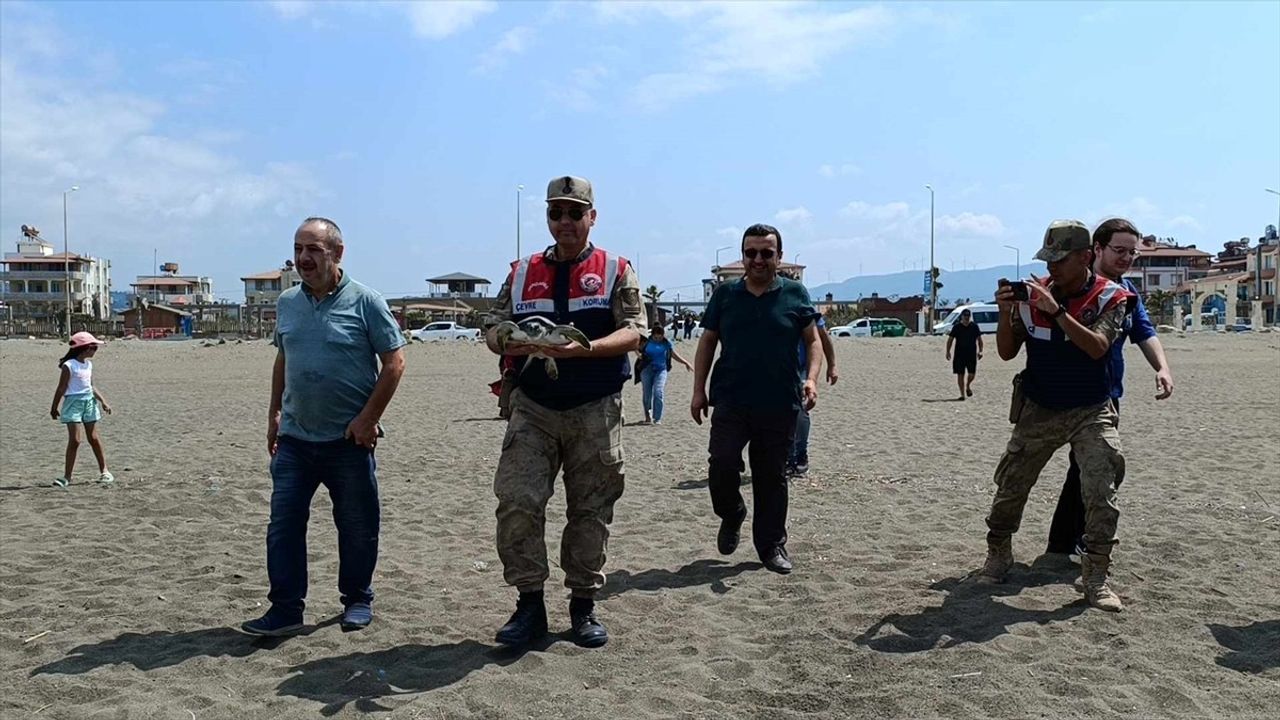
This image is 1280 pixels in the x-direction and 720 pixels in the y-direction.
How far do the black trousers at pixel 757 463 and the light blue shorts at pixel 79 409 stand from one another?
20.8ft

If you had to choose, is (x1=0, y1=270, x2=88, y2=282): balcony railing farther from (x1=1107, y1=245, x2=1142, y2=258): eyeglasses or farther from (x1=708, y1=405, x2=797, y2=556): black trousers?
(x1=1107, y1=245, x2=1142, y2=258): eyeglasses

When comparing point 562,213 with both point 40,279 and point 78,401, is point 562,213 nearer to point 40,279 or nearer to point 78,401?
point 78,401

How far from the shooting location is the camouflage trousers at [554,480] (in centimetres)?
469

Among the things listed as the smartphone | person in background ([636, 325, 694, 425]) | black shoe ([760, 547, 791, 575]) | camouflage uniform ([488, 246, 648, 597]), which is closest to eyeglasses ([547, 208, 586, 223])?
camouflage uniform ([488, 246, 648, 597])

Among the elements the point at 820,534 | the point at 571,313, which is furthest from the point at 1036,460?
the point at 571,313

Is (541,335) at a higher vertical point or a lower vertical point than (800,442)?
higher

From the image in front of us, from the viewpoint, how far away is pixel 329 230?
16.4 feet

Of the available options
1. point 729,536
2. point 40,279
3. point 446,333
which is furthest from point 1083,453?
point 40,279

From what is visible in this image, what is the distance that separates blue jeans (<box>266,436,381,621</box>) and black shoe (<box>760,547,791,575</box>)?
228cm

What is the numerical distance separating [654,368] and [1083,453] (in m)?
9.75

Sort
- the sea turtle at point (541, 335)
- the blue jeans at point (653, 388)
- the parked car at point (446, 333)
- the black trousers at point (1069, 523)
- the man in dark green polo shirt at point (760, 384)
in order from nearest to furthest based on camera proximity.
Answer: the sea turtle at point (541, 335) → the man in dark green polo shirt at point (760, 384) → the black trousers at point (1069, 523) → the blue jeans at point (653, 388) → the parked car at point (446, 333)

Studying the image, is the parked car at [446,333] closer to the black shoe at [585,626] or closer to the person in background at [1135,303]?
the person in background at [1135,303]

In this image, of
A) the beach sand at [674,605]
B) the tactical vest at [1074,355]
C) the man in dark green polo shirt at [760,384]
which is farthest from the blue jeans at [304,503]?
the tactical vest at [1074,355]

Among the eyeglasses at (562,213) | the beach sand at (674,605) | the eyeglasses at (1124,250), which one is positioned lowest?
the beach sand at (674,605)
